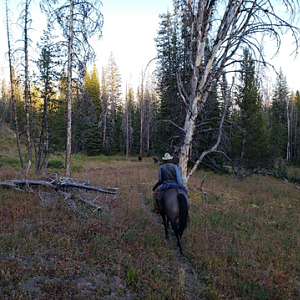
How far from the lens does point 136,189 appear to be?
41.1ft

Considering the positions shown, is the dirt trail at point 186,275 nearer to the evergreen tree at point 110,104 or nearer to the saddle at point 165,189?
the saddle at point 165,189

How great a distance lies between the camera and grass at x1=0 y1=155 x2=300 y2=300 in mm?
4059

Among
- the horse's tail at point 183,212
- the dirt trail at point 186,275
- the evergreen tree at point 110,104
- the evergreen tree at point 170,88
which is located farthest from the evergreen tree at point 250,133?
the evergreen tree at point 110,104

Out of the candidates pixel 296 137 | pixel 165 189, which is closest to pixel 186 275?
pixel 165 189

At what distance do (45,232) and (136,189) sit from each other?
7.12 m

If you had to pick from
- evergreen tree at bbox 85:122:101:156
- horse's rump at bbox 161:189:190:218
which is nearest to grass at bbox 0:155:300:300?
horse's rump at bbox 161:189:190:218

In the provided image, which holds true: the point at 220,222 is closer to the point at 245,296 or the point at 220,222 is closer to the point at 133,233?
the point at 133,233

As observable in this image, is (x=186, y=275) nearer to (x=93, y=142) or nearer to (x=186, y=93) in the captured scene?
(x=186, y=93)

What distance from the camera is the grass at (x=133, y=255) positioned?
13.3 feet

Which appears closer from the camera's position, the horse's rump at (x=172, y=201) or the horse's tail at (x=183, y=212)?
the horse's tail at (x=183, y=212)

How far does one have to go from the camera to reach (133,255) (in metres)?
5.28

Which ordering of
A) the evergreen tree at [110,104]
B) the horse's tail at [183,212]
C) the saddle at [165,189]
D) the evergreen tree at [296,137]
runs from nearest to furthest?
the horse's tail at [183,212]
the saddle at [165,189]
the evergreen tree at [110,104]
the evergreen tree at [296,137]

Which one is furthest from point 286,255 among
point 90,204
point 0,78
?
point 0,78

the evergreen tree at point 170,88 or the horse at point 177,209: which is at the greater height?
the evergreen tree at point 170,88
